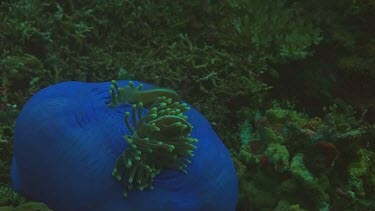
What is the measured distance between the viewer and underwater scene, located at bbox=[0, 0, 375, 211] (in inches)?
94.0

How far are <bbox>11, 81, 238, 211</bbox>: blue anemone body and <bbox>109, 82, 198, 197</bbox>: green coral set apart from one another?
0.04 meters

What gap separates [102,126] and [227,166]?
717 mm

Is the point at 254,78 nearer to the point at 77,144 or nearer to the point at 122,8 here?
the point at 122,8

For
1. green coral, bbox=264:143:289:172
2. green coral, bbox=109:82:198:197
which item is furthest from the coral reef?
green coral, bbox=109:82:198:197

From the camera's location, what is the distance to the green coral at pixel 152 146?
7.57 feet

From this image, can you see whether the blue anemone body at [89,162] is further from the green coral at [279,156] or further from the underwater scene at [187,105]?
the green coral at [279,156]

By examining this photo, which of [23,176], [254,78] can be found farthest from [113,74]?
[23,176]

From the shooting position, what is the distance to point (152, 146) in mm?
2301

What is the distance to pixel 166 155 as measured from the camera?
7.81 feet

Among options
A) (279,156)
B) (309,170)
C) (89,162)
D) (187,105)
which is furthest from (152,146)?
(309,170)

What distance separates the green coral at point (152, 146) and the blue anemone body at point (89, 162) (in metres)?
0.04

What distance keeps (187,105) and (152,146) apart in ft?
1.61

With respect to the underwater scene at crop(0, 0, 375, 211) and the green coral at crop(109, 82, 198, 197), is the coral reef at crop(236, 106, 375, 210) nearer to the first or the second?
the underwater scene at crop(0, 0, 375, 211)

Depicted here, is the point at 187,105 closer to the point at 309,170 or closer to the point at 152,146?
the point at 152,146
